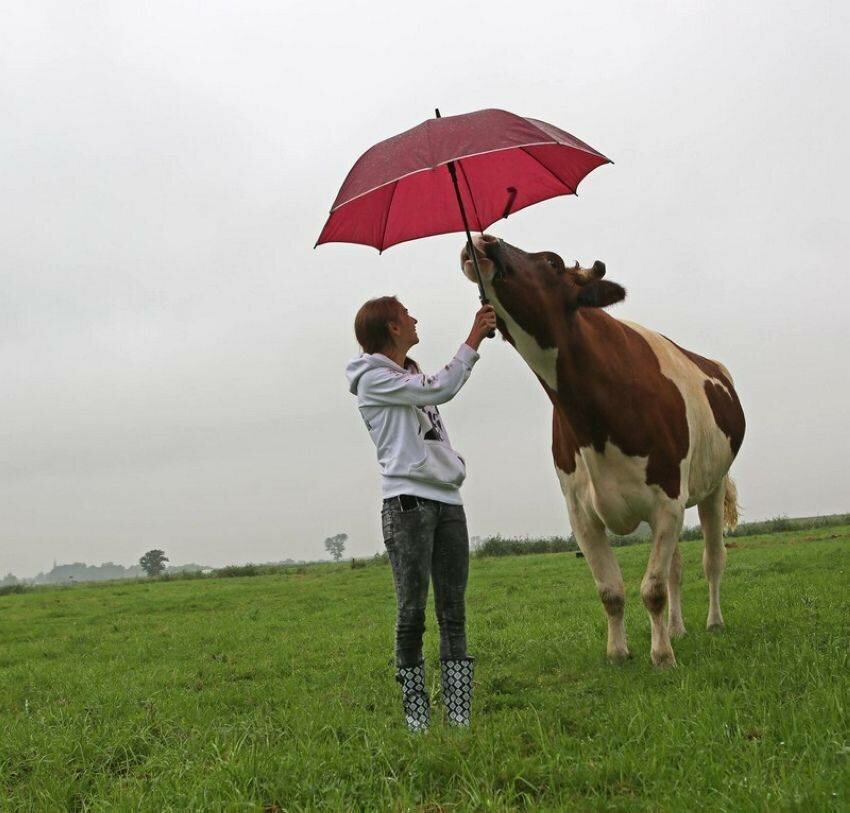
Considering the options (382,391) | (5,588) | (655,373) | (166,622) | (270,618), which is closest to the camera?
(382,391)

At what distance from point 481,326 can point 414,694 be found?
1.96m

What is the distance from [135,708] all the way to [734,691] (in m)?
4.33

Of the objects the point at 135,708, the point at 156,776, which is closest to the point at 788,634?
the point at 156,776

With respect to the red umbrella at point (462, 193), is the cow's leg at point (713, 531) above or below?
below

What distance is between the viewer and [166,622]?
13.8 meters

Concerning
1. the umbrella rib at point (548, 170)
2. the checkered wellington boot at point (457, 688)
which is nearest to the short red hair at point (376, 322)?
the umbrella rib at point (548, 170)

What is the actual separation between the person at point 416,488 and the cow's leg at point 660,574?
1625mm

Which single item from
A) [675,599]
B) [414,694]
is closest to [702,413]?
[675,599]

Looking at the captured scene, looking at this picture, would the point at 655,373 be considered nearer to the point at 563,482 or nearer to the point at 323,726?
the point at 563,482

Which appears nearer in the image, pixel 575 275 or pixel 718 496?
pixel 575 275

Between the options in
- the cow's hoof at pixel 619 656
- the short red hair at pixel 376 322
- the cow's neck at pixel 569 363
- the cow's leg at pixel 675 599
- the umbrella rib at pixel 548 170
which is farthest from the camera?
the cow's leg at pixel 675 599

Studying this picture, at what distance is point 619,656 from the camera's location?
18.8 feet

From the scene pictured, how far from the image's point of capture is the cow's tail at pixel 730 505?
824 centimetres

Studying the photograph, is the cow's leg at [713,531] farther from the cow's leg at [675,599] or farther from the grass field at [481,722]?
the cow's leg at [675,599]
